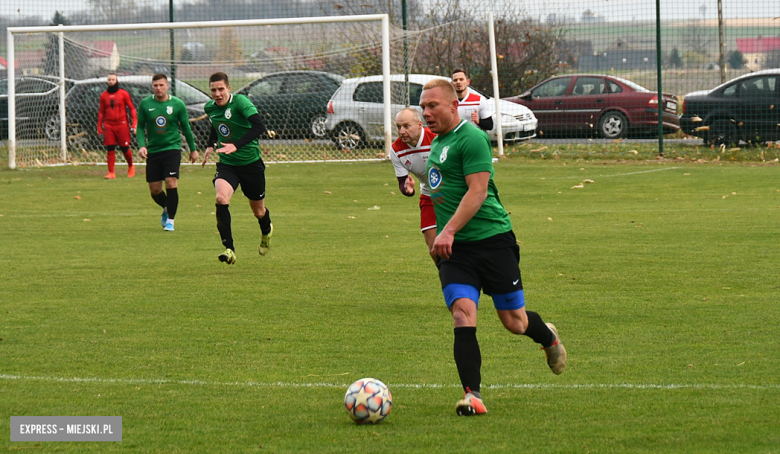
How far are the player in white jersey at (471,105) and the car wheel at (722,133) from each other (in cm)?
1138

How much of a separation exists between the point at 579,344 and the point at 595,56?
Answer: 16.4 m

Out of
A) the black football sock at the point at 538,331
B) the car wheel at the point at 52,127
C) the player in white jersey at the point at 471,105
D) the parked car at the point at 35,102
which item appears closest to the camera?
the black football sock at the point at 538,331

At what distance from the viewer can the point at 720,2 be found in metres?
20.9

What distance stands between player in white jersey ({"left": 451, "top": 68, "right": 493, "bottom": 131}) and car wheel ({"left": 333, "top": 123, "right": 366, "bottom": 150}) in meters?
9.45

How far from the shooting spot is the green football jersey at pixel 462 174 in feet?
16.2

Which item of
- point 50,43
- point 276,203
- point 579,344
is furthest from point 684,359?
point 50,43

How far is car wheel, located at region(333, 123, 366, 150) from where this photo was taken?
67.9ft

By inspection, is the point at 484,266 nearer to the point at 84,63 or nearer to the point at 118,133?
the point at 118,133

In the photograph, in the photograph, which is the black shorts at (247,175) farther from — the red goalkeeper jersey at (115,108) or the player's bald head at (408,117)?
the red goalkeeper jersey at (115,108)

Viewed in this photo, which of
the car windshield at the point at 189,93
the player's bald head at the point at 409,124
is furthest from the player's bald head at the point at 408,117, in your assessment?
the car windshield at the point at 189,93

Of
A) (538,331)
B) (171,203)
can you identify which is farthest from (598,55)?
(538,331)

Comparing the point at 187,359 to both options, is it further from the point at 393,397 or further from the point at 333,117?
the point at 333,117

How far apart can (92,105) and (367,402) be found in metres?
19.0

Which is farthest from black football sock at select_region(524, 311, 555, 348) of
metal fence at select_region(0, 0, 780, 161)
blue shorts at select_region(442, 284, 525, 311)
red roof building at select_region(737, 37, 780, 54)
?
red roof building at select_region(737, 37, 780, 54)
